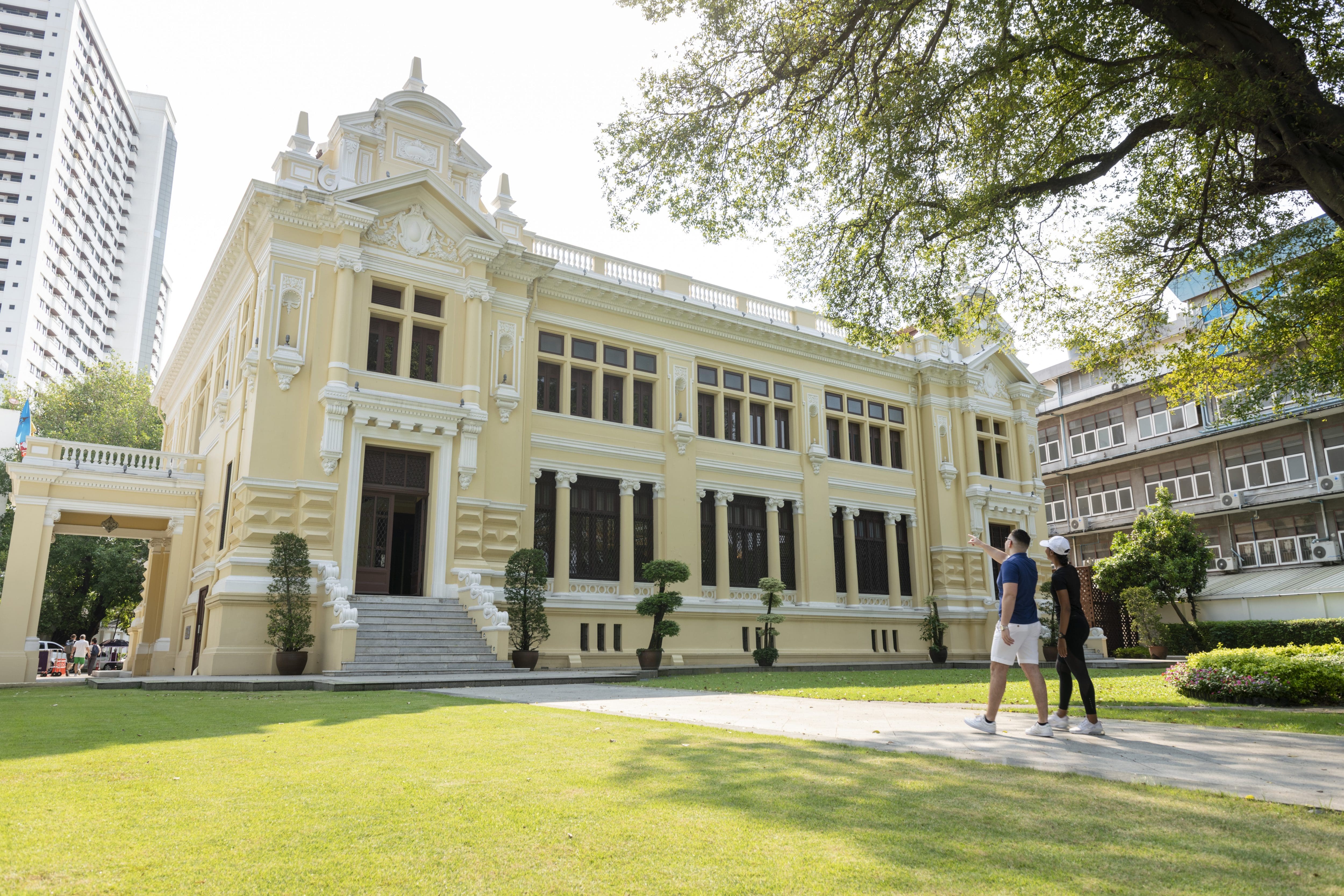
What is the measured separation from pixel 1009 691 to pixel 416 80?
59.8 ft

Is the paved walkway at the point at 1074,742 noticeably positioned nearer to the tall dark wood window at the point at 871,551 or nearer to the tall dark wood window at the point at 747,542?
the tall dark wood window at the point at 747,542

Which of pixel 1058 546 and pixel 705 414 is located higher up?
pixel 705 414

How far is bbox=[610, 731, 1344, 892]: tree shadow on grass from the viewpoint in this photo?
2783 mm

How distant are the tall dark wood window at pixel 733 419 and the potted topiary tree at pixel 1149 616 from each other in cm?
1488

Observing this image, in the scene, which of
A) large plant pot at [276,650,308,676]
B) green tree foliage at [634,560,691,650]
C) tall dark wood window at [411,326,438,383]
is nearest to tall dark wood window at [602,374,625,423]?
tall dark wood window at [411,326,438,383]

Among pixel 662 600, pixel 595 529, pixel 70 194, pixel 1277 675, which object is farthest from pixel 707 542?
pixel 70 194

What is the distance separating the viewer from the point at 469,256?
63.6 feet

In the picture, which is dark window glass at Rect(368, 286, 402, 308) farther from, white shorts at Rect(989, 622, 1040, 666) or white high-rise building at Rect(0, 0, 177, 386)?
white high-rise building at Rect(0, 0, 177, 386)

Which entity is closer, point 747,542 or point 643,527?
point 643,527

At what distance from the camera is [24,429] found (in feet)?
80.9

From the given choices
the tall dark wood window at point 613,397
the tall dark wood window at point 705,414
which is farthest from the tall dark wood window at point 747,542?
the tall dark wood window at point 613,397

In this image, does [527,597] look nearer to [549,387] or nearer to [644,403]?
[549,387]

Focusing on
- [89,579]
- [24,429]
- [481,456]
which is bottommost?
[89,579]

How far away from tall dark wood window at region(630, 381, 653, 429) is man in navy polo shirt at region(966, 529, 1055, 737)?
16.6m
